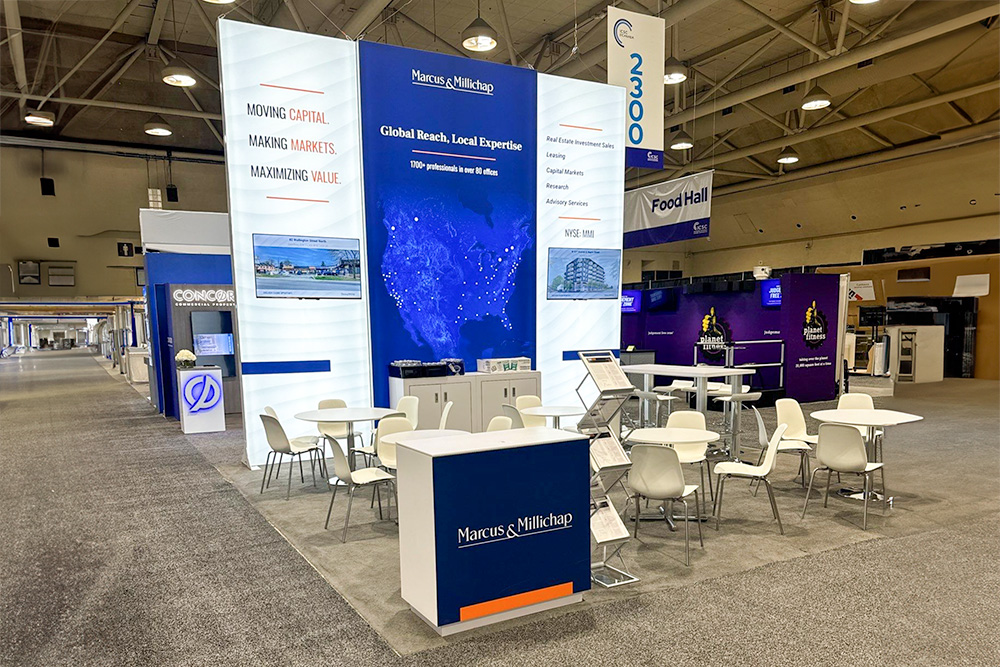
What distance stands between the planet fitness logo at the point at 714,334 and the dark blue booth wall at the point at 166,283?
888 centimetres

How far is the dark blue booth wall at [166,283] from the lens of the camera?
10617mm

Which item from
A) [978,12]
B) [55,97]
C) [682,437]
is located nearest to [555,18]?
[978,12]

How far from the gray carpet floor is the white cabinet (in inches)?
86.1

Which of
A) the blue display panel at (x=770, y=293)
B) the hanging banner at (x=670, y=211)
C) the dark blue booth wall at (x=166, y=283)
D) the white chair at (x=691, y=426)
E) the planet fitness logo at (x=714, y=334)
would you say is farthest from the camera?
the planet fitness logo at (x=714, y=334)

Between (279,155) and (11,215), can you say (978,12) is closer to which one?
(279,155)

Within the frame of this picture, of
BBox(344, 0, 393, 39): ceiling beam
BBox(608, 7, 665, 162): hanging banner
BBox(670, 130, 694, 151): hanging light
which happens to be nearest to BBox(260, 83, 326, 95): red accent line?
BBox(344, 0, 393, 39): ceiling beam

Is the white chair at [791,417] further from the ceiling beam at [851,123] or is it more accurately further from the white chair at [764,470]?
the ceiling beam at [851,123]

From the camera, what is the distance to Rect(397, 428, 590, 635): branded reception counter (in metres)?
2.90

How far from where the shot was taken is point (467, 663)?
108 inches

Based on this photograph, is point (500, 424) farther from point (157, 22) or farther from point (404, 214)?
point (157, 22)

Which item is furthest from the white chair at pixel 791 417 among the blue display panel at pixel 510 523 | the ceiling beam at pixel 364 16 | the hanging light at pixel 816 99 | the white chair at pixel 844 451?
the ceiling beam at pixel 364 16

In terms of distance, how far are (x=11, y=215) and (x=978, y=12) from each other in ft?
65.9

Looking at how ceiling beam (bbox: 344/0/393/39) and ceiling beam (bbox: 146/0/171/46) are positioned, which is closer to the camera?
ceiling beam (bbox: 344/0/393/39)

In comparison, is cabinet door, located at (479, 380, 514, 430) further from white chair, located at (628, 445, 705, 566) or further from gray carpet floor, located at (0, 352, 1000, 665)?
white chair, located at (628, 445, 705, 566)
